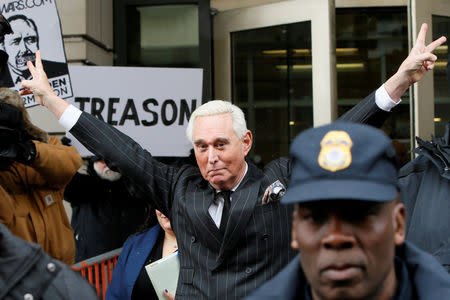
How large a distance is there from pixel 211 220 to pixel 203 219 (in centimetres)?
3

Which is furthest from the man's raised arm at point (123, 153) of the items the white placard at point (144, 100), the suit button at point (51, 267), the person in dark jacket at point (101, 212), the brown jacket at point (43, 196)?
the white placard at point (144, 100)

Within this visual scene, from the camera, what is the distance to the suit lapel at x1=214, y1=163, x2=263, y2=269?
8.59ft

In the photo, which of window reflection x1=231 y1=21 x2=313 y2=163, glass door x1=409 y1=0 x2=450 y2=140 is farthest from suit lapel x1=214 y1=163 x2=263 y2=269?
window reflection x1=231 y1=21 x2=313 y2=163

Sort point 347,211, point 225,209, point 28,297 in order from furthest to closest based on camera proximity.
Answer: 1. point 225,209
2. point 28,297
3. point 347,211

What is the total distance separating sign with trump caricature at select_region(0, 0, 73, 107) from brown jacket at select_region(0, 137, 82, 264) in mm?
835

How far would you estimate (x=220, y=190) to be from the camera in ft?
9.30

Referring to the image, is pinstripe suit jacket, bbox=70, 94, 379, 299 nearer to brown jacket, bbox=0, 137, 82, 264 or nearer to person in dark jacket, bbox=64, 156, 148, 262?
brown jacket, bbox=0, 137, 82, 264

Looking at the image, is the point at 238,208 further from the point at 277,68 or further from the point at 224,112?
the point at 277,68

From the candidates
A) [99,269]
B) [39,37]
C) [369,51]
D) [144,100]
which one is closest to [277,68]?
[369,51]

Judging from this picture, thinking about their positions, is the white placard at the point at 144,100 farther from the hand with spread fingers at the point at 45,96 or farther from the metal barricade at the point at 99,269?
the hand with spread fingers at the point at 45,96

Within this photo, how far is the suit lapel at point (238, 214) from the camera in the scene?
2.62 metres

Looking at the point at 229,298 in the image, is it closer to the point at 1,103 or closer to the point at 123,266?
the point at 123,266

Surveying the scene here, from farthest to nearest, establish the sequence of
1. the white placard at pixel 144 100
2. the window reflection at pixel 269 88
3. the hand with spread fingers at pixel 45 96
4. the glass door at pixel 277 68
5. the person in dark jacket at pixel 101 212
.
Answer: the window reflection at pixel 269 88
the glass door at pixel 277 68
the white placard at pixel 144 100
the person in dark jacket at pixel 101 212
the hand with spread fingers at pixel 45 96

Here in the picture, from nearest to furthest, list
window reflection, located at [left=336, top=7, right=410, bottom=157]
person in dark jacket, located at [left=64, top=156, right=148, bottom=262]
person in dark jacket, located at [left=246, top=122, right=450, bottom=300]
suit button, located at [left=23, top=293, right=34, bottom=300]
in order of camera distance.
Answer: person in dark jacket, located at [left=246, top=122, right=450, bottom=300] < suit button, located at [left=23, top=293, right=34, bottom=300] < person in dark jacket, located at [left=64, top=156, right=148, bottom=262] < window reflection, located at [left=336, top=7, right=410, bottom=157]
